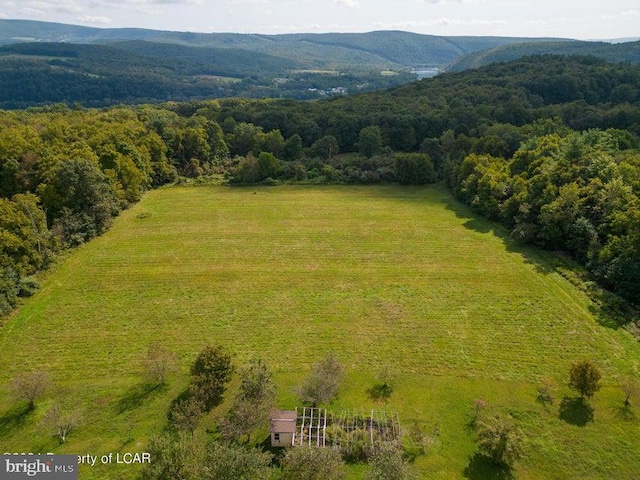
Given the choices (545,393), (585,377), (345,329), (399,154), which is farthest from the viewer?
(399,154)

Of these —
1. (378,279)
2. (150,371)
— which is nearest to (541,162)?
(378,279)

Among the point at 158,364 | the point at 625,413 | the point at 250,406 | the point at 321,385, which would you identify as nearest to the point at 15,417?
the point at 158,364

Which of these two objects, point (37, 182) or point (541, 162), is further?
point (541, 162)

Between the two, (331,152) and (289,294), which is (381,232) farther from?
(331,152)

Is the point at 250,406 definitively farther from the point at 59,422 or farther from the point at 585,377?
the point at 585,377

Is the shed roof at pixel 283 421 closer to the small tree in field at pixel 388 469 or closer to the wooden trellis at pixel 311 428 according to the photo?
the wooden trellis at pixel 311 428

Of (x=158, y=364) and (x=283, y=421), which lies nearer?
(x=283, y=421)

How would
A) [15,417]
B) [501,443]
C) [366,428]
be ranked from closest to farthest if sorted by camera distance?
[501,443]
[366,428]
[15,417]
